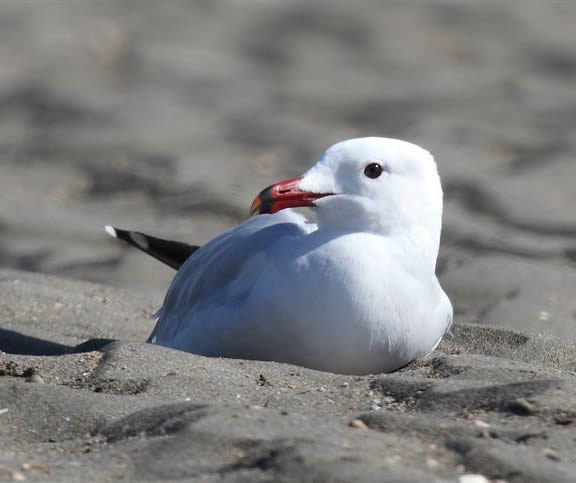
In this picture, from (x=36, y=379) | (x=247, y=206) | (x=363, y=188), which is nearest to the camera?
(x=36, y=379)

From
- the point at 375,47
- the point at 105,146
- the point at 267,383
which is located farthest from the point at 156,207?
the point at 267,383

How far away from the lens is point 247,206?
809 cm

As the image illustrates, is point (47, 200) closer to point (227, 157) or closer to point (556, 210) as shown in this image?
point (227, 157)

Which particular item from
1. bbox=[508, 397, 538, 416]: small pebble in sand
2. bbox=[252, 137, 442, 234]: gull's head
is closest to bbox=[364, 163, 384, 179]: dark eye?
bbox=[252, 137, 442, 234]: gull's head

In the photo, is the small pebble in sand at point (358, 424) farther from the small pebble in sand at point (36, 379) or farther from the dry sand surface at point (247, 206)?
the small pebble in sand at point (36, 379)

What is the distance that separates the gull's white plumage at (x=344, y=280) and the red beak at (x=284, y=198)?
0.09 ft

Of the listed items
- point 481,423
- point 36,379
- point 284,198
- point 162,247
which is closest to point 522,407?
point 481,423

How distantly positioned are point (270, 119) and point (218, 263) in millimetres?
5772

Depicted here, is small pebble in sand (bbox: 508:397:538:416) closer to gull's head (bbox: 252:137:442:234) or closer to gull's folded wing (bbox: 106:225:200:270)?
gull's head (bbox: 252:137:442:234)

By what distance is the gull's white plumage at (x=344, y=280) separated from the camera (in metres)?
3.86

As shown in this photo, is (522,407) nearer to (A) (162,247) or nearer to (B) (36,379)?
(B) (36,379)

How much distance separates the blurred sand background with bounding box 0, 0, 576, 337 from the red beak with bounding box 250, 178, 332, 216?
6.70 feet

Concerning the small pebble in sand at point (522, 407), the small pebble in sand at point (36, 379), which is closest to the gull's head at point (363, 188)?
the small pebble in sand at point (36, 379)

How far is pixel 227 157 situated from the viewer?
30.6 ft
